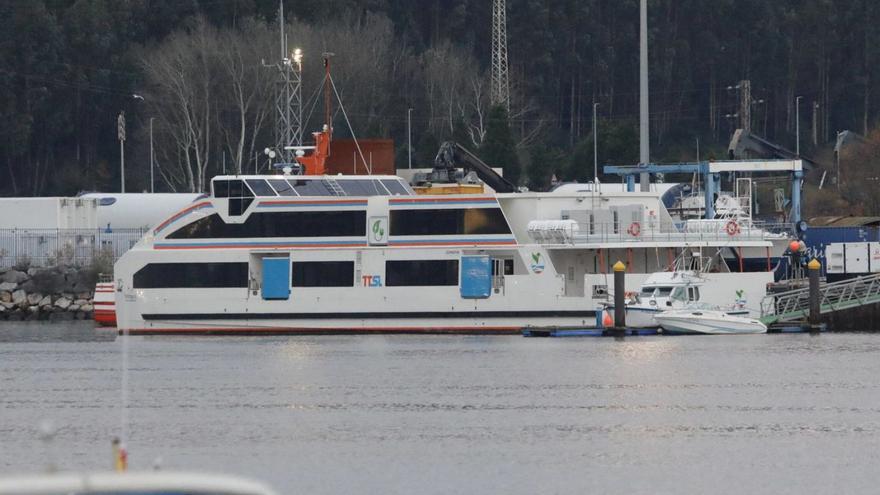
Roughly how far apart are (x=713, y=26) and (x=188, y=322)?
61.0 m

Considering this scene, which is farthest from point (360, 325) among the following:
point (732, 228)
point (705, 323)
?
point (732, 228)

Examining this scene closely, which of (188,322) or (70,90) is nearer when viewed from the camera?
(188,322)

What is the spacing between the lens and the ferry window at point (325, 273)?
46.4 meters

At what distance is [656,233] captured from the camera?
46.1 metres

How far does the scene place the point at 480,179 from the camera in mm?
52469

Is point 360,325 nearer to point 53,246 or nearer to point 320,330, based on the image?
point 320,330

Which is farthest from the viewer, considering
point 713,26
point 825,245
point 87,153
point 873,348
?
point 713,26

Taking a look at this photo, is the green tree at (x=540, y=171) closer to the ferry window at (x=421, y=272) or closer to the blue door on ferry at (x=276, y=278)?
the ferry window at (x=421, y=272)

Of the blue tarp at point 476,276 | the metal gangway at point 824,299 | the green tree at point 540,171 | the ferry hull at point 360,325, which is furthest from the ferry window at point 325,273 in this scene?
the green tree at point 540,171

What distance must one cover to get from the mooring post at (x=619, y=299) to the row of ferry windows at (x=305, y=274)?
172 inches

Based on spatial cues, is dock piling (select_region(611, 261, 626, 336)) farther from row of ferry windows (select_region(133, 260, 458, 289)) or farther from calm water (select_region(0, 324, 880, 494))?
row of ferry windows (select_region(133, 260, 458, 289))

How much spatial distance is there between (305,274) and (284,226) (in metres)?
1.40

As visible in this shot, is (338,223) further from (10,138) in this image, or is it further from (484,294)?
(10,138)

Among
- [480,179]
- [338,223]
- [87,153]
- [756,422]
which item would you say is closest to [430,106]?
[87,153]
